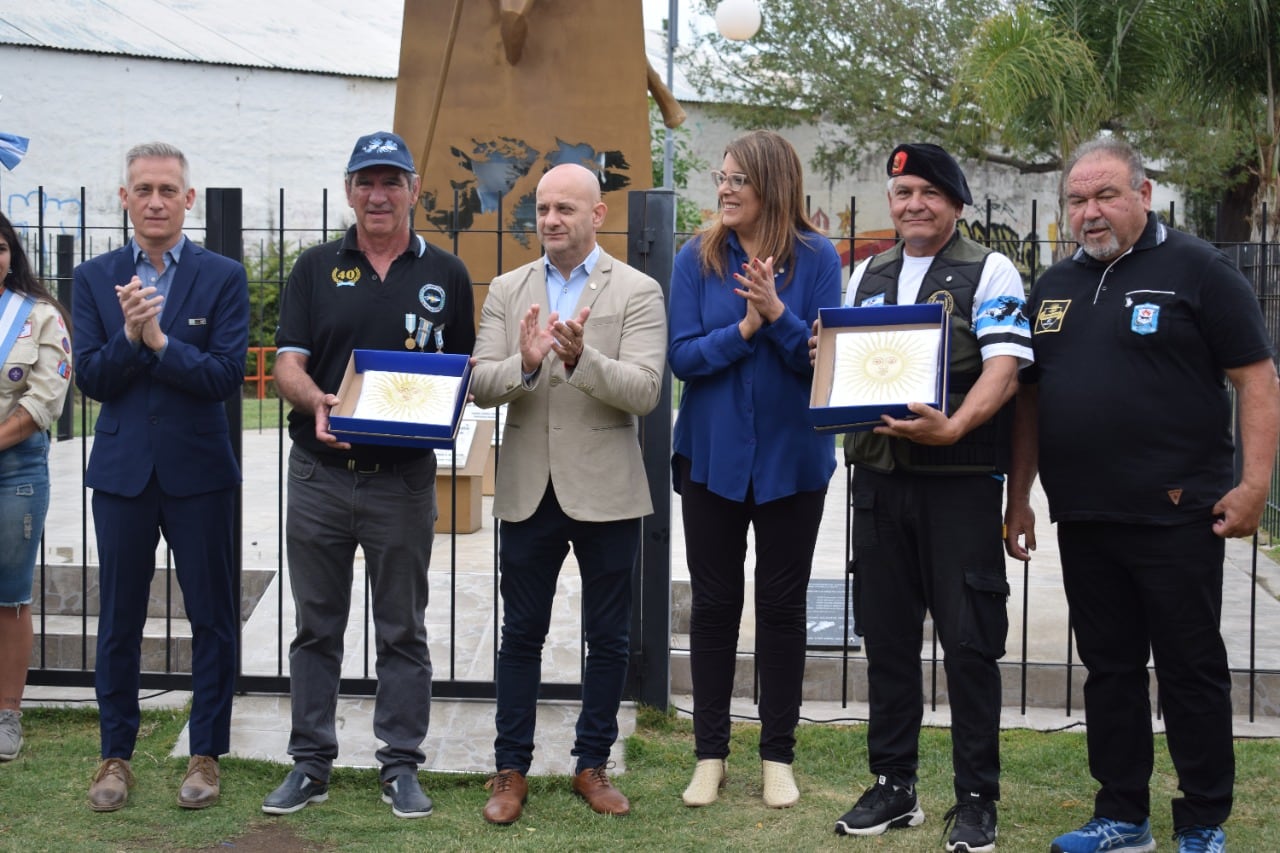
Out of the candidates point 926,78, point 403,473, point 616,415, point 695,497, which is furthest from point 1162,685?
point 926,78


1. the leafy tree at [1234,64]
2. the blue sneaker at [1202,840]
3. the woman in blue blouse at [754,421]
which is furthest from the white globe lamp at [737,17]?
the blue sneaker at [1202,840]

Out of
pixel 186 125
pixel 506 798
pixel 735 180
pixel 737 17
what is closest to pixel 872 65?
pixel 737 17

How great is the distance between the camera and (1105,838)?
3.86m

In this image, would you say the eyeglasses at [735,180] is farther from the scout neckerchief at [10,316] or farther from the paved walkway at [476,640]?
the scout neckerchief at [10,316]

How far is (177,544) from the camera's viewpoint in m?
4.31

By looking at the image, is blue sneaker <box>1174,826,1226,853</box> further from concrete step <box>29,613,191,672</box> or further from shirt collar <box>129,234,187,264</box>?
concrete step <box>29,613,191,672</box>

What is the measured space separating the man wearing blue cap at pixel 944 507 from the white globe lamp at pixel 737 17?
1192 cm

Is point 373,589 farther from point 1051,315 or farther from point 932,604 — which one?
point 1051,315

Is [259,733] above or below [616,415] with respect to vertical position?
below

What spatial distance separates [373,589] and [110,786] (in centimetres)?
109

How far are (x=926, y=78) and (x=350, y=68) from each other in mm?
10984

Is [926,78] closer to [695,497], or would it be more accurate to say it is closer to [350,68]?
[350,68]

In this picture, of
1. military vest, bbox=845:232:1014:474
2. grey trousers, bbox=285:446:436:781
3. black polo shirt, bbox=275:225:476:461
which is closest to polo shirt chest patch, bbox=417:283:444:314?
black polo shirt, bbox=275:225:476:461

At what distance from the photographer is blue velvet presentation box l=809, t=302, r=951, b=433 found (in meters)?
3.66
